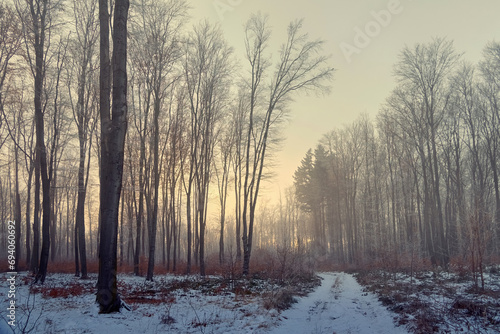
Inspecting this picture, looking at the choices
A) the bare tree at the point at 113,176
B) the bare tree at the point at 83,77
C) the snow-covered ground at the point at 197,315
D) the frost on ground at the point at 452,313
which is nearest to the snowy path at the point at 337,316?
the snow-covered ground at the point at 197,315

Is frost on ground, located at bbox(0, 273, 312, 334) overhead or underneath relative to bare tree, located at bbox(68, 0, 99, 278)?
underneath

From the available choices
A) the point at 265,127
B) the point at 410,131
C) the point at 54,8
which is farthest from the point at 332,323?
the point at 410,131

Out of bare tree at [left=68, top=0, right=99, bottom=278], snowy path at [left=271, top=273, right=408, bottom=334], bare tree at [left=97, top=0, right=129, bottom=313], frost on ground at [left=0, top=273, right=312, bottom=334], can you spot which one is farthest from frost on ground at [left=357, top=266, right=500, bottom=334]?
bare tree at [left=68, top=0, right=99, bottom=278]

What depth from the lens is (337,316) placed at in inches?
365

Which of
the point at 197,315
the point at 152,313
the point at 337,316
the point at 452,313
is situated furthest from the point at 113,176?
the point at 452,313

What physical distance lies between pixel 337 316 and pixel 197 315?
4390 mm

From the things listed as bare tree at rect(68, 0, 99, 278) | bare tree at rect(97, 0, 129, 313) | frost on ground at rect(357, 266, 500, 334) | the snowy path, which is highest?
bare tree at rect(68, 0, 99, 278)

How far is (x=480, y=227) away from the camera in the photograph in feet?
36.7

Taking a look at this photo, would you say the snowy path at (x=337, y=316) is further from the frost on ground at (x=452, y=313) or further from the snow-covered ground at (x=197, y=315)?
the frost on ground at (x=452, y=313)

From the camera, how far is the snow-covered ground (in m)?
6.59

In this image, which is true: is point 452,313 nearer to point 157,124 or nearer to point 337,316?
point 337,316

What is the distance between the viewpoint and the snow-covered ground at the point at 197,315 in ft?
21.6

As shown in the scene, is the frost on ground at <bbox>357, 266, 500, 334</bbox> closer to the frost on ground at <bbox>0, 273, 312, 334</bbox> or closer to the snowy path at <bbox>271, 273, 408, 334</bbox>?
the snowy path at <bbox>271, 273, 408, 334</bbox>

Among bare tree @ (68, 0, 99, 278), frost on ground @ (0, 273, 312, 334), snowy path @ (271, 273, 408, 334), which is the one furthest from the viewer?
bare tree @ (68, 0, 99, 278)
